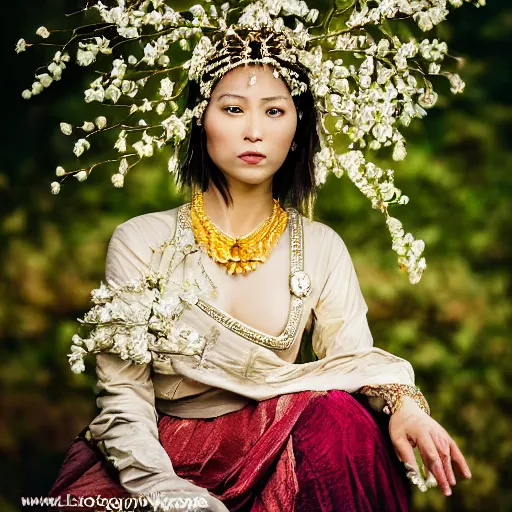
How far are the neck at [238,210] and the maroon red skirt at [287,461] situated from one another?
1.27 ft

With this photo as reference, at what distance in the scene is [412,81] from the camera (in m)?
2.36

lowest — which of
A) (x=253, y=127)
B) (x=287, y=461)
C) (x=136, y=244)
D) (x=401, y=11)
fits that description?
(x=287, y=461)

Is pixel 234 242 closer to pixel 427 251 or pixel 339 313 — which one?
pixel 339 313

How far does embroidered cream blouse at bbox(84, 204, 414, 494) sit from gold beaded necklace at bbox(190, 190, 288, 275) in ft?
0.06

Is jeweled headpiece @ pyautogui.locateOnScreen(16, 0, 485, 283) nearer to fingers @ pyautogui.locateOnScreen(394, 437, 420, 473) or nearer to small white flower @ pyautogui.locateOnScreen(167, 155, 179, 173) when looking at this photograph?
small white flower @ pyautogui.locateOnScreen(167, 155, 179, 173)

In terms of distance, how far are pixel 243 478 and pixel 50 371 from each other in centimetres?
129

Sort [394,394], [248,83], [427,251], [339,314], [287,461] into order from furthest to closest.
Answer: [427,251] < [339,314] < [248,83] < [394,394] < [287,461]

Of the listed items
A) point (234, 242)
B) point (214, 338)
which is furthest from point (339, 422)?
point (234, 242)

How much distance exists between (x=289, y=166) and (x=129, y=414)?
667 mm

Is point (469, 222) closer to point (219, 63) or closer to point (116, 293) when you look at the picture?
point (219, 63)

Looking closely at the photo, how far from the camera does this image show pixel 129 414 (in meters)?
2.10

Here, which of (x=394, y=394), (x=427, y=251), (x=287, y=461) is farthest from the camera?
(x=427, y=251)

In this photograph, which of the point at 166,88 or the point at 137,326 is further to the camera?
the point at 166,88

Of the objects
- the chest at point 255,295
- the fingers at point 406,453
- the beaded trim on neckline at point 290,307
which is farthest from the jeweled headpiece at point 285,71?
the fingers at point 406,453
